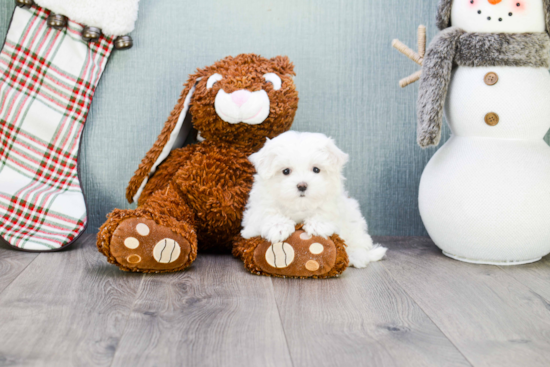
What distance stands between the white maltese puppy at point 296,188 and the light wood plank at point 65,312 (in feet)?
1.05

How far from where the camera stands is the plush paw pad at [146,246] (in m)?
1.11

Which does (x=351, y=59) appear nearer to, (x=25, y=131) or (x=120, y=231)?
(x=120, y=231)

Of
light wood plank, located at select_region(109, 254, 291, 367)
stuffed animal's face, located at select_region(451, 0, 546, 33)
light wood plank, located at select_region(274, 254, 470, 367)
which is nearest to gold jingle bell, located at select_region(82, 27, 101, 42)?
light wood plank, located at select_region(109, 254, 291, 367)

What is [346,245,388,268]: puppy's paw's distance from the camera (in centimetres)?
127

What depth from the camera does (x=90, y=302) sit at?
98 centimetres

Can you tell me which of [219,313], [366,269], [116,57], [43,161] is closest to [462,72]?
[366,269]

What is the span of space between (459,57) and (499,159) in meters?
0.27

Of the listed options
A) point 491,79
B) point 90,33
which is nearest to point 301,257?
point 491,79

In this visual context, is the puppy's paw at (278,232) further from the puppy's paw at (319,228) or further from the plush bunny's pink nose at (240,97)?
the plush bunny's pink nose at (240,97)

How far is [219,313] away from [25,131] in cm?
90

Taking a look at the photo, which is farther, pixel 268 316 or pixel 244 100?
pixel 244 100

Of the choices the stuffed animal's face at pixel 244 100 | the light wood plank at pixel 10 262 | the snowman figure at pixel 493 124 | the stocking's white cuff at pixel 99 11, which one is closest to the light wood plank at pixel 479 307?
the snowman figure at pixel 493 124

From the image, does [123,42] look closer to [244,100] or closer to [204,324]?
[244,100]

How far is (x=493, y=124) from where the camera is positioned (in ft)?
4.09
